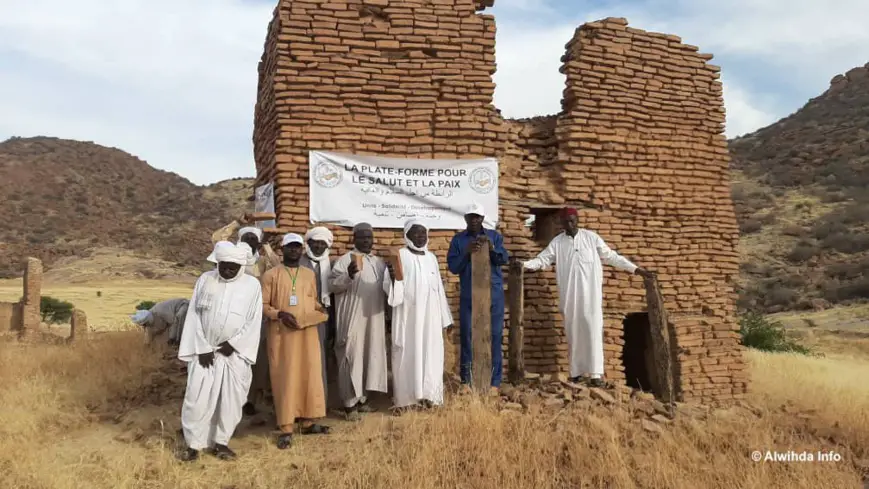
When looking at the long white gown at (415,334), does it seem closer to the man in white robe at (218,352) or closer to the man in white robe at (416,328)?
the man in white robe at (416,328)

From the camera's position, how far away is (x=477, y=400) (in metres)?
4.78

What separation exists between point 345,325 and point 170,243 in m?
31.2

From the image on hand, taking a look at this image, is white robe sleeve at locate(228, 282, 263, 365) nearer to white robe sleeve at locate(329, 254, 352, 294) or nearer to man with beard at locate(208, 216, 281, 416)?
man with beard at locate(208, 216, 281, 416)

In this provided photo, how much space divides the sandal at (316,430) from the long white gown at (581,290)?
228cm

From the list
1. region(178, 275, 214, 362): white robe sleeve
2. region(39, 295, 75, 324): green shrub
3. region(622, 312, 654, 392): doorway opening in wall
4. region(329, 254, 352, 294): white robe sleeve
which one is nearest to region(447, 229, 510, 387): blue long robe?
region(329, 254, 352, 294): white robe sleeve

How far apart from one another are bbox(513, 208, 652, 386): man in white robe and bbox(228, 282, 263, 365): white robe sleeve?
2.43 meters

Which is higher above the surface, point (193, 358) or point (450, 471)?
point (193, 358)

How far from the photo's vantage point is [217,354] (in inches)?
182

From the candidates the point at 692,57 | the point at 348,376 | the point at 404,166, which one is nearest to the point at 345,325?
the point at 348,376

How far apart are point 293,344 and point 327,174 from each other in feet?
7.12

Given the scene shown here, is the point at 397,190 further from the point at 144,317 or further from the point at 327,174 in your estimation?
the point at 144,317

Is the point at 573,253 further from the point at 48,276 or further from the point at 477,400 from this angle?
the point at 48,276

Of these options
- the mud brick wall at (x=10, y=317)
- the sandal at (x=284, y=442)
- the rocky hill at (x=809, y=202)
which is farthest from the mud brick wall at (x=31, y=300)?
the rocky hill at (x=809, y=202)

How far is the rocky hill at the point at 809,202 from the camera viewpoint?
22.2 m
